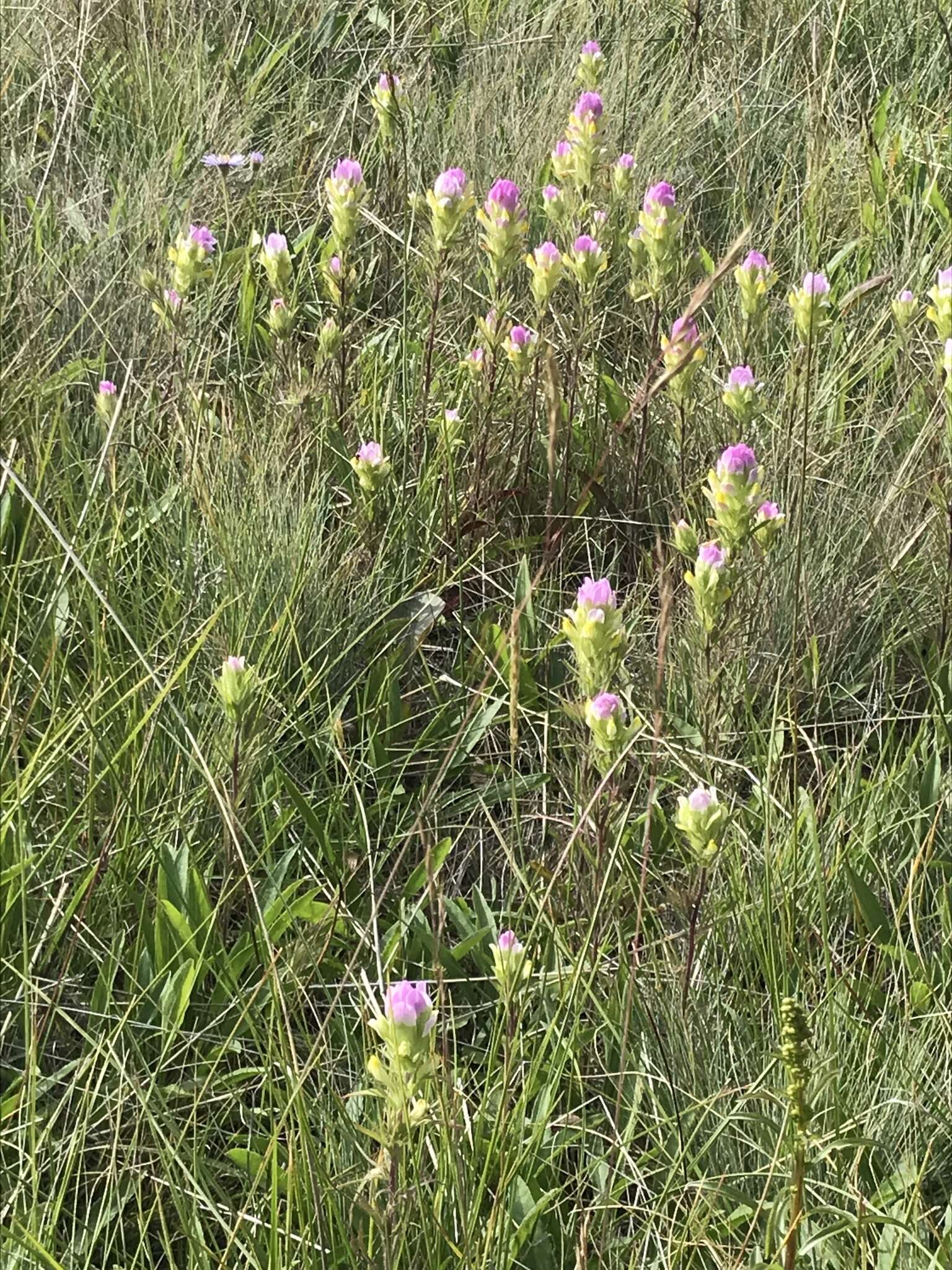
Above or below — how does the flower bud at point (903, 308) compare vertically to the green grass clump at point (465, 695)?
above

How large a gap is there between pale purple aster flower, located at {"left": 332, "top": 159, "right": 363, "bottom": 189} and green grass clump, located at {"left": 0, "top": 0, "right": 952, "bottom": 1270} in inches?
3.1

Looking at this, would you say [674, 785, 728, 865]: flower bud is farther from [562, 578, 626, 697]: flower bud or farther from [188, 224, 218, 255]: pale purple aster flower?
[188, 224, 218, 255]: pale purple aster flower

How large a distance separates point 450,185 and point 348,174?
0.59 feet

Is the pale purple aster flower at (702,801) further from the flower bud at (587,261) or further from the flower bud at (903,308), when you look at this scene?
the flower bud at (903,308)

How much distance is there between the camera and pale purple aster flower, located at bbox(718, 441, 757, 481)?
1.50 m

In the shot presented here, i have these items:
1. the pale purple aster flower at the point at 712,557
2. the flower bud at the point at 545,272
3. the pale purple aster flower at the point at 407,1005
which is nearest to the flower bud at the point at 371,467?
the flower bud at the point at 545,272

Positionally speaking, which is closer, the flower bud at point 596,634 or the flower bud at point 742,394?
the flower bud at point 596,634

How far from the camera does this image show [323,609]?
6.16 feet

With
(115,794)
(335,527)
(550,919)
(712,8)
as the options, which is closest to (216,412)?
(335,527)

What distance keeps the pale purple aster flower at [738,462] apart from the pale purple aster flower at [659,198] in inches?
24.8

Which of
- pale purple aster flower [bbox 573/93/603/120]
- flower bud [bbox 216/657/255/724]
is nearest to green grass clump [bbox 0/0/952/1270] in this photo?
flower bud [bbox 216/657/255/724]

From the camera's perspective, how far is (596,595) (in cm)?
129

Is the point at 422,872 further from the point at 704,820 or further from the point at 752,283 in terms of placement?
the point at 752,283

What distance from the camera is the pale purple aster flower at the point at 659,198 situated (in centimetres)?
200
